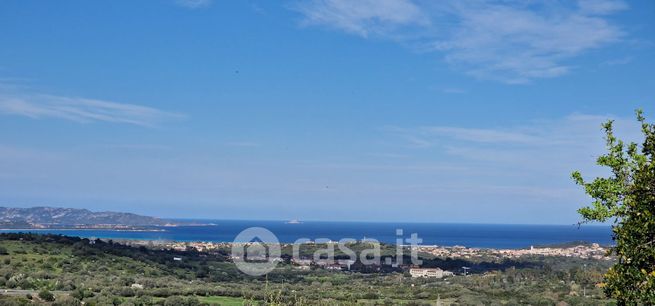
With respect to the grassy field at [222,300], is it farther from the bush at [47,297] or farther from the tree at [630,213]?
the tree at [630,213]

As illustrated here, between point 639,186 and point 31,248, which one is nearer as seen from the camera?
point 639,186

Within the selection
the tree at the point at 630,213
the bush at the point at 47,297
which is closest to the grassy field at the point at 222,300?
the bush at the point at 47,297

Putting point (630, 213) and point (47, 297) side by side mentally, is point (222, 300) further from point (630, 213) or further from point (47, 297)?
point (630, 213)

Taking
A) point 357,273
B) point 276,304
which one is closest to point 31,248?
point 357,273

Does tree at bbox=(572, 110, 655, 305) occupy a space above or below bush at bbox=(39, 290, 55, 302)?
above

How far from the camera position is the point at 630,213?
319 inches

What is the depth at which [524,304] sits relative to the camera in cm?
3156

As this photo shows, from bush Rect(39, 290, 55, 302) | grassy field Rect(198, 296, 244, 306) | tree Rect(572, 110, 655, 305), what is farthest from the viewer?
grassy field Rect(198, 296, 244, 306)

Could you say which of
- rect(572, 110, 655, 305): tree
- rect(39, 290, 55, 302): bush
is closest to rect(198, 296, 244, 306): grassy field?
rect(39, 290, 55, 302): bush

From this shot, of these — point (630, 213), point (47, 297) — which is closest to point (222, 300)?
point (47, 297)

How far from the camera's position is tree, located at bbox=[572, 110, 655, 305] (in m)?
7.81

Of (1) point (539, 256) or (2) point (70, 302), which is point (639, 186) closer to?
(2) point (70, 302)

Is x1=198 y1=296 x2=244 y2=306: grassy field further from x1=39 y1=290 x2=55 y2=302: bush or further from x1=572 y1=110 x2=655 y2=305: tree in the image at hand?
x1=572 y1=110 x2=655 y2=305: tree

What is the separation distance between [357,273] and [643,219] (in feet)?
163
